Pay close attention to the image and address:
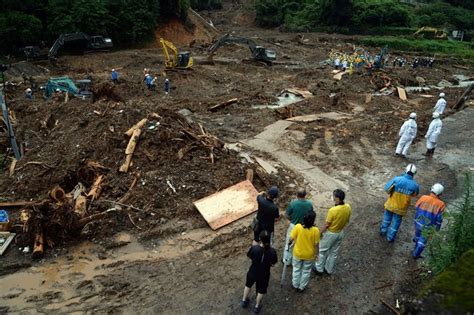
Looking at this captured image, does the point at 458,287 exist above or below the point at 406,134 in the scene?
above

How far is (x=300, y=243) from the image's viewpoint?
6.39 meters

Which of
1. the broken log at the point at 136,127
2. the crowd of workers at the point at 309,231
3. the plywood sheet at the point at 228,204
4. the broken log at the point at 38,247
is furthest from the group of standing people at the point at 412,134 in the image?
the broken log at the point at 38,247

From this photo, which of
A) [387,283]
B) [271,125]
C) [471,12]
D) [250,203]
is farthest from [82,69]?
[471,12]

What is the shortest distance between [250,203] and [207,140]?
295 centimetres

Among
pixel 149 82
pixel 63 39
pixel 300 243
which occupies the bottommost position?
pixel 149 82

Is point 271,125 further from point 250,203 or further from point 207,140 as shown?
point 250,203

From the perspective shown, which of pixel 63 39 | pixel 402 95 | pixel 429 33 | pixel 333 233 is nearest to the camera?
pixel 333 233

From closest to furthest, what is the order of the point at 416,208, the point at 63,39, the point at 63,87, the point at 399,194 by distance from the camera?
the point at 416,208 < the point at 399,194 < the point at 63,87 < the point at 63,39

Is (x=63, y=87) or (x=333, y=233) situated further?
(x=63, y=87)

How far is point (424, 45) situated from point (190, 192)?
148 feet

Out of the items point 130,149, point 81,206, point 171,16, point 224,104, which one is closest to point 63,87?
point 224,104

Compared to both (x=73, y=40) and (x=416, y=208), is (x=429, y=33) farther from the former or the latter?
(x=416, y=208)

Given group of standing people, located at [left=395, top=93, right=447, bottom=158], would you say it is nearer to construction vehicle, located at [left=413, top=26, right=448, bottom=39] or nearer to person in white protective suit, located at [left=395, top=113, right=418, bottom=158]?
person in white protective suit, located at [left=395, top=113, right=418, bottom=158]

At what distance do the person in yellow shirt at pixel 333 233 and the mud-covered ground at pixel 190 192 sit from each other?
31cm
